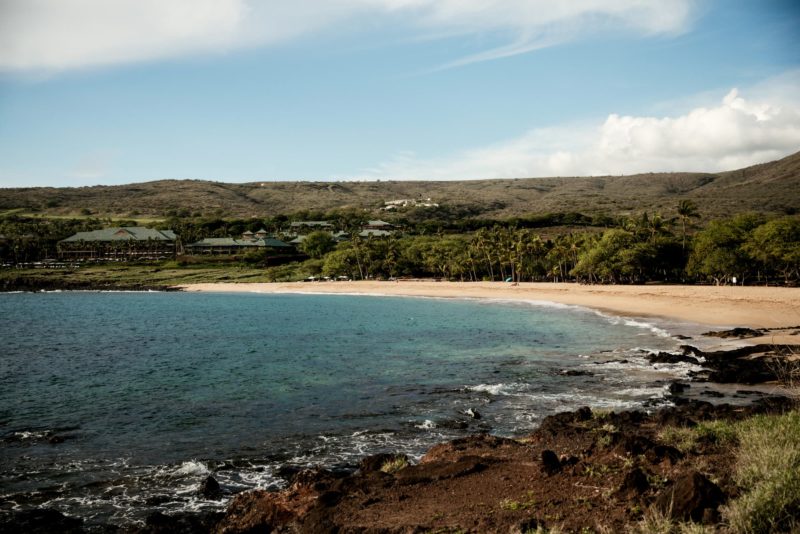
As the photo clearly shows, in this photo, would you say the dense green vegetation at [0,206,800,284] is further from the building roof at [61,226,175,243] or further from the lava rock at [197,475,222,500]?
the lava rock at [197,475,222,500]

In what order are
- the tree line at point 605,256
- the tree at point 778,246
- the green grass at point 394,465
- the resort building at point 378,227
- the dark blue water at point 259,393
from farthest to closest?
the resort building at point 378,227
the tree line at point 605,256
the tree at point 778,246
the dark blue water at point 259,393
the green grass at point 394,465

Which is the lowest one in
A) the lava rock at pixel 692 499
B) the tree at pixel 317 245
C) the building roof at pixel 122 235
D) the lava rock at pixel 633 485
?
the lava rock at pixel 633 485

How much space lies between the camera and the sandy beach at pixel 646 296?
4581cm

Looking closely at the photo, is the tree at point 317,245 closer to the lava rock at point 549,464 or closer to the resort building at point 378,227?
the resort building at point 378,227

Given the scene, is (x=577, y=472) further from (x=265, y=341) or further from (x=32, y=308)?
(x=32, y=308)

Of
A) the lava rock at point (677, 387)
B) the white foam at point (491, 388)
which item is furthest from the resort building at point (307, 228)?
the lava rock at point (677, 387)

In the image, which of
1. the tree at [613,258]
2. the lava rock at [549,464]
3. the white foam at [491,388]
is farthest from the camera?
the tree at [613,258]

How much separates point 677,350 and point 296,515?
1089 inches

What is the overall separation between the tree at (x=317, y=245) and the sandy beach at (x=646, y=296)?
30.4 meters

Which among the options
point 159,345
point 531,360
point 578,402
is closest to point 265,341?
point 159,345

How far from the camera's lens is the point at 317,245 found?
143750 mm

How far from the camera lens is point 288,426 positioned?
20391 mm

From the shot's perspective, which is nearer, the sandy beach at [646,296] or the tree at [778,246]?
the sandy beach at [646,296]

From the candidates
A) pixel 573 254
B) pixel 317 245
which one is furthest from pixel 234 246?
pixel 573 254
